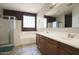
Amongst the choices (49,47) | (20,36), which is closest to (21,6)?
(20,36)

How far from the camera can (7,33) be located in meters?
A: 1.79

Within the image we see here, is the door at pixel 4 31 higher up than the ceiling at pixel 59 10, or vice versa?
the ceiling at pixel 59 10

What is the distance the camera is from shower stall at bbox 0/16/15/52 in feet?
5.68

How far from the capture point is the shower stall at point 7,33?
68.2 inches

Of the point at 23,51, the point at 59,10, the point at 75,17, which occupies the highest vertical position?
the point at 59,10

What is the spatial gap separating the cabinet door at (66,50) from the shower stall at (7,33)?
876mm

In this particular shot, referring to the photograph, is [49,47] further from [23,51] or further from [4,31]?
[4,31]

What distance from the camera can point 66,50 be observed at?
1386 mm

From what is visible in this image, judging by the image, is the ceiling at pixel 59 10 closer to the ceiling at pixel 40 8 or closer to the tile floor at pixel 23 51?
the ceiling at pixel 40 8

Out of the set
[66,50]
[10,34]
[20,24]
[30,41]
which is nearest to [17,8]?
[20,24]

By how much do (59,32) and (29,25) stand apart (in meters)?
0.84

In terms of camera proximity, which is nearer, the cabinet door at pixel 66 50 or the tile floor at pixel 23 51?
the cabinet door at pixel 66 50

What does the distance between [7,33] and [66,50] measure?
41.4 inches

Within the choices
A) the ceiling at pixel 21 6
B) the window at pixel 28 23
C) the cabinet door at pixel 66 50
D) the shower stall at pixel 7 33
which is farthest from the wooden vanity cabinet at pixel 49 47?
the ceiling at pixel 21 6
